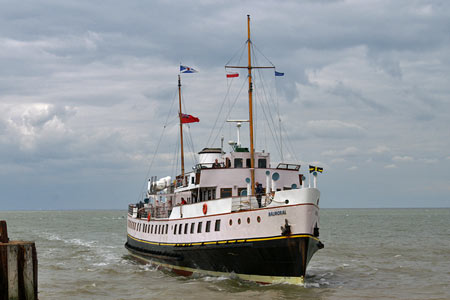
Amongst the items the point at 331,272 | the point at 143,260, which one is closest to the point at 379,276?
the point at 331,272

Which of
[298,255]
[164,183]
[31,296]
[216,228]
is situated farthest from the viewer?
[164,183]

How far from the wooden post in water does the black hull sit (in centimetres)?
1230

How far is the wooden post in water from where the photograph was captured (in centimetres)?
1686

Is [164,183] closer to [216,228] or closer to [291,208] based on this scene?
[216,228]

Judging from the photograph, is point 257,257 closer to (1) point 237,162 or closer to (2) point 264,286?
(2) point 264,286

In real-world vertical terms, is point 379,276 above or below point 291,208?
below

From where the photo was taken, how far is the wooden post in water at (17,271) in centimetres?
1686

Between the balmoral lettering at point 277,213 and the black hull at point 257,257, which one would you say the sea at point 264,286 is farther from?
the balmoral lettering at point 277,213

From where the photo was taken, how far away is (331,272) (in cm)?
3600

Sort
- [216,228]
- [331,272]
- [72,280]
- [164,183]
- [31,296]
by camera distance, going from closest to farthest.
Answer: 1. [31,296]
2. [216,228]
3. [72,280]
4. [331,272]
5. [164,183]

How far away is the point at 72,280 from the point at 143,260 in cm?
809

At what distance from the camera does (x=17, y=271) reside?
1708 centimetres

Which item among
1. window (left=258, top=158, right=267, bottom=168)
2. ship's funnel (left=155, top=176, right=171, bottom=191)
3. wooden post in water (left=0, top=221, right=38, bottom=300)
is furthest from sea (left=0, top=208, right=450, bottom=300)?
wooden post in water (left=0, top=221, right=38, bottom=300)

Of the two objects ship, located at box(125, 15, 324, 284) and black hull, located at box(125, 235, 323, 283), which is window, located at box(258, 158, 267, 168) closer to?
ship, located at box(125, 15, 324, 284)
